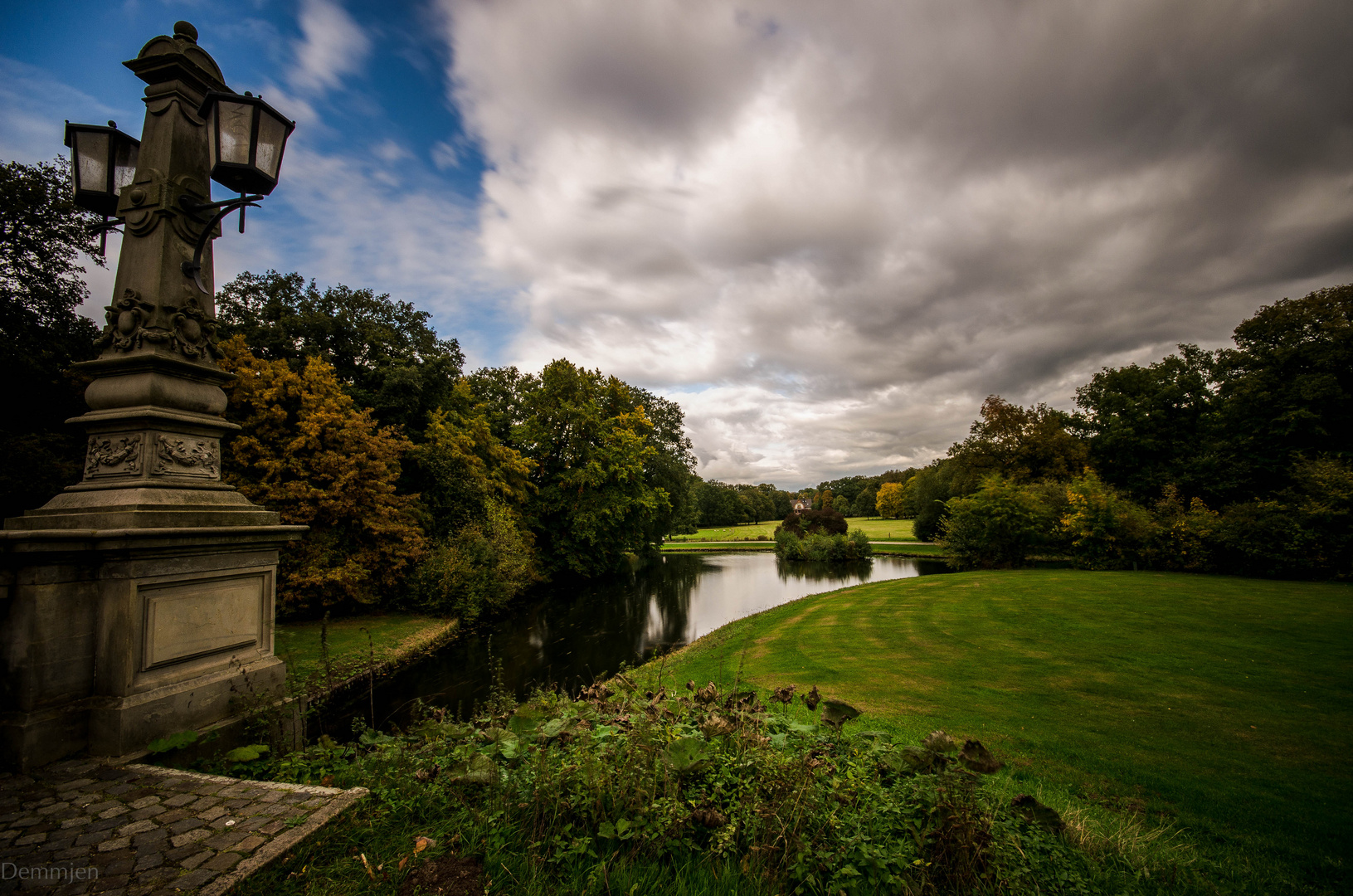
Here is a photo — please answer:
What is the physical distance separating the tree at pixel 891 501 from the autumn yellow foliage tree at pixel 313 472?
77.5 meters

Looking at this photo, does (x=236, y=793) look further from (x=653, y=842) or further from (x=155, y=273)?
(x=155, y=273)

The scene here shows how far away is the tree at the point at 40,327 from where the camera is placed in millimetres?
11289

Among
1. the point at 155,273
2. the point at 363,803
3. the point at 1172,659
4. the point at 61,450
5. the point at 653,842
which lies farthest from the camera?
the point at 61,450

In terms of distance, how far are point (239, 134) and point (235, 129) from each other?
0.06 m

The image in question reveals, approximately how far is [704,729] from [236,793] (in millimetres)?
2494

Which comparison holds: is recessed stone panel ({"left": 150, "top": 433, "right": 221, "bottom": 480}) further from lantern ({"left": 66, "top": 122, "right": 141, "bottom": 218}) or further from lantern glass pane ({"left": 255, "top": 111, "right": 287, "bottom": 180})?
lantern glass pane ({"left": 255, "top": 111, "right": 287, "bottom": 180})

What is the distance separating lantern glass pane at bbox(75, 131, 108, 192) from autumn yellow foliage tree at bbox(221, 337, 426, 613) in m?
10.8

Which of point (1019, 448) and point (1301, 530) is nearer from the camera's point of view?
point (1301, 530)

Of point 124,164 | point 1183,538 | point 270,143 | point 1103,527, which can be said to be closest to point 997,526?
point 1103,527

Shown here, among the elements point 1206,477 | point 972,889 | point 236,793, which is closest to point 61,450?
point 236,793

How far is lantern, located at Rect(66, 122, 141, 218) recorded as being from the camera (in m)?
3.92

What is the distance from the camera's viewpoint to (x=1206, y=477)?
23.9 metres

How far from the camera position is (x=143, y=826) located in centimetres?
229

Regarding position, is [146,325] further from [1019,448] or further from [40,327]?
[1019,448]
